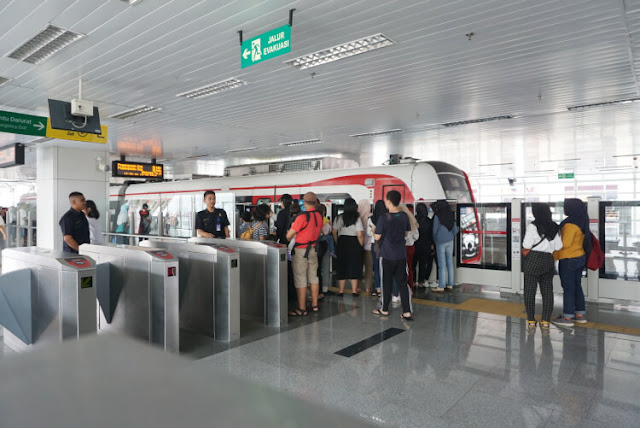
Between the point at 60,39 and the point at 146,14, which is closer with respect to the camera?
the point at 146,14

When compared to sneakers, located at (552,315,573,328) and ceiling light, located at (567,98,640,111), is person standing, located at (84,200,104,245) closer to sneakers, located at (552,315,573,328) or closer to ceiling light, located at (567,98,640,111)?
sneakers, located at (552,315,573,328)

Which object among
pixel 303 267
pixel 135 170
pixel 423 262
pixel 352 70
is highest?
pixel 352 70

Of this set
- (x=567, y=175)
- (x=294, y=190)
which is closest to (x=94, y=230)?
(x=294, y=190)

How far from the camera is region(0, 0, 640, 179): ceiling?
4941 mm

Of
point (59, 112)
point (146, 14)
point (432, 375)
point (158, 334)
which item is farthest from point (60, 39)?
point (432, 375)

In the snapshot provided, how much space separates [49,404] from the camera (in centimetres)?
79

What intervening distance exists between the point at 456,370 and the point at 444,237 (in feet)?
14.3

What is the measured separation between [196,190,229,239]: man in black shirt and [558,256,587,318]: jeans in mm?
5200

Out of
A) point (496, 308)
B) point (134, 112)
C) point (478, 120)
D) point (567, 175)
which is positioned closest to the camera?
point (496, 308)

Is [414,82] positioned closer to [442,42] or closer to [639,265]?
[442,42]

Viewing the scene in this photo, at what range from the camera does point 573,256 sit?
611 centimetres

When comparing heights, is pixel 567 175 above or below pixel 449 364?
above

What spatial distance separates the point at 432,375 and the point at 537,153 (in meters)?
12.9

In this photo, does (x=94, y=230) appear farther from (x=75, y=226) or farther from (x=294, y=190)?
(x=294, y=190)
